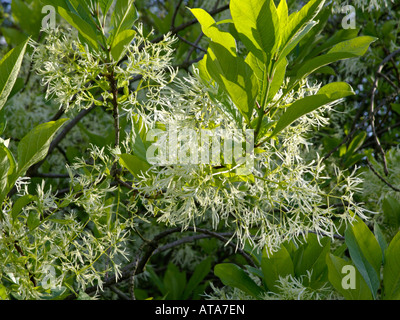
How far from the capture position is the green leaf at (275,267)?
961 millimetres

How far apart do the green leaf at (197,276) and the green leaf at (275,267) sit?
0.79m

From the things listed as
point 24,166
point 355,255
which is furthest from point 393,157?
point 24,166

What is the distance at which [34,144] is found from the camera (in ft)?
2.42

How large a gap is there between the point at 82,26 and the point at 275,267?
58cm

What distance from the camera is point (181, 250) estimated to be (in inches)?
79.4

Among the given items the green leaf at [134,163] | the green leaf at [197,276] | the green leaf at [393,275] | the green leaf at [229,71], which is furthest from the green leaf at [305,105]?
the green leaf at [197,276]

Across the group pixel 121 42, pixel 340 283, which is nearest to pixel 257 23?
pixel 121 42

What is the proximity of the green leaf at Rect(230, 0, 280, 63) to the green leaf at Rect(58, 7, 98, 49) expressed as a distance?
0.74 ft

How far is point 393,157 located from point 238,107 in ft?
3.54

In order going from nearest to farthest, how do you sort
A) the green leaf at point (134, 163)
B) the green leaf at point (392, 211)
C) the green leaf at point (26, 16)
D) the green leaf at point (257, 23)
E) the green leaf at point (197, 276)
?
the green leaf at point (257, 23) → the green leaf at point (134, 163) → the green leaf at point (392, 211) → the green leaf at point (26, 16) → the green leaf at point (197, 276)

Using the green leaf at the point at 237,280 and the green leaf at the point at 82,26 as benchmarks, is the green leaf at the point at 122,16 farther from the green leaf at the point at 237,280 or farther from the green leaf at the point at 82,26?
the green leaf at the point at 237,280

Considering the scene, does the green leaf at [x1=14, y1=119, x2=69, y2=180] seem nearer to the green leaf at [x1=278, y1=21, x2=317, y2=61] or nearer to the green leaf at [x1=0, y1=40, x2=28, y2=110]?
the green leaf at [x1=0, y1=40, x2=28, y2=110]

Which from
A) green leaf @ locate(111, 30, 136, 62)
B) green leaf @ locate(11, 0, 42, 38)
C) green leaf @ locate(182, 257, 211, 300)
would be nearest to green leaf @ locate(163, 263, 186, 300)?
green leaf @ locate(182, 257, 211, 300)

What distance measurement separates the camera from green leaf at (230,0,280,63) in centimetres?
67
